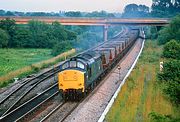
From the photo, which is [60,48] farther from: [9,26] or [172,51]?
[172,51]

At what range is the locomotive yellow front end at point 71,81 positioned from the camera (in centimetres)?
2631

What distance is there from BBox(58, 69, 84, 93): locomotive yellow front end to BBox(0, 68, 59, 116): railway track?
3.37m

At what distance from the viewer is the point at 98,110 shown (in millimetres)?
24672

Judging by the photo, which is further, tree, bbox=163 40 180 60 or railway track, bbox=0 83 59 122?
tree, bbox=163 40 180 60

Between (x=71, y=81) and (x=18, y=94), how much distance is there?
5991 mm

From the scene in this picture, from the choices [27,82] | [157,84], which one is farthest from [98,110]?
[27,82]

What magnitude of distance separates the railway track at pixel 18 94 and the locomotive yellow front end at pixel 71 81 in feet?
11.0

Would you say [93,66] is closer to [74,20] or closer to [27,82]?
[27,82]

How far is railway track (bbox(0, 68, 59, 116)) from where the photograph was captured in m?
25.9

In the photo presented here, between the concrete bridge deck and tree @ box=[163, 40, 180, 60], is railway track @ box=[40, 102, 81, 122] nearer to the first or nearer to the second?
tree @ box=[163, 40, 180, 60]

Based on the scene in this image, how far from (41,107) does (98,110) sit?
3.73 metres

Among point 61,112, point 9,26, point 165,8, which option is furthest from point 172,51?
point 165,8

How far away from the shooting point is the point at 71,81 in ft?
86.9

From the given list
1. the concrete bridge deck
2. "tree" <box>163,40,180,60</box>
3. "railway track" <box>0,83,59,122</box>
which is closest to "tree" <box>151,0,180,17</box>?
the concrete bridge deck
